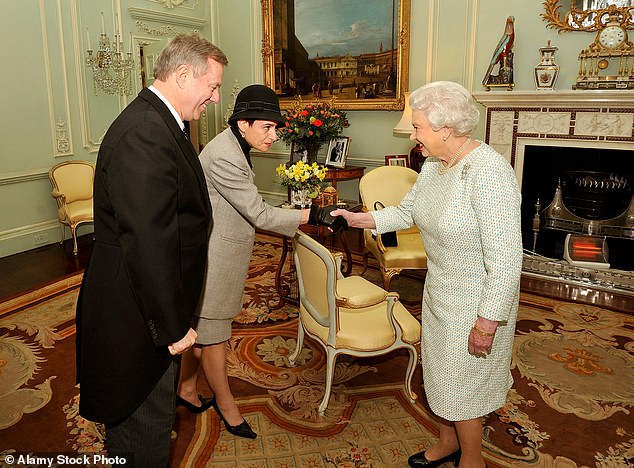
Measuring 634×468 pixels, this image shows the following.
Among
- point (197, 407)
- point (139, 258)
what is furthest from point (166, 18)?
point (139, 258)

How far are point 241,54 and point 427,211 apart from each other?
652 centimetres

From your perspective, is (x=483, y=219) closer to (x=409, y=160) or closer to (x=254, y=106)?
(x=254, y=106)

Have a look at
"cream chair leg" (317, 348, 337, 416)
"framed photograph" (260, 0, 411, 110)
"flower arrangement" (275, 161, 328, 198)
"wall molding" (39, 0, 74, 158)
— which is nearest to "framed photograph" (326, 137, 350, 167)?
"framed photograph" (260, 0, 411, 110)

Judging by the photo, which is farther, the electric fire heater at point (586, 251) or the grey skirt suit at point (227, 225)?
the electric fire heater at point (586, 251)

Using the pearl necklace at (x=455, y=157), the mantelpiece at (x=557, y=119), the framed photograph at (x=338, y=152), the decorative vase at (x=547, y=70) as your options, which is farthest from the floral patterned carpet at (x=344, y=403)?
the framed photograph at (x=338, y=152)

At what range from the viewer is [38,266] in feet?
17.5

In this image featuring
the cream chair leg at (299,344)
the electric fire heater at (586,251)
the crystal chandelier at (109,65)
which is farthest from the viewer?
the crystal chandelier at (109,65)

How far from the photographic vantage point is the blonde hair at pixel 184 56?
1.65 meters

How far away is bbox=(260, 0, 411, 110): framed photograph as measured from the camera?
20.2 ft

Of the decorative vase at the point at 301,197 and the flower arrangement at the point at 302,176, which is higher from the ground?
the flower arrangement at the point at 302,176

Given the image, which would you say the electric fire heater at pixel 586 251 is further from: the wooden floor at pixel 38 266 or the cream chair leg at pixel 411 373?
the wooden floor at pixel 38 266

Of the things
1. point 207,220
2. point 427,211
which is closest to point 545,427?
point 427,211

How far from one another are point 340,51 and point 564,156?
121 inches

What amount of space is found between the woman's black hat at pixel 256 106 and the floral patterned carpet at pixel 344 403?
5.21 ft
